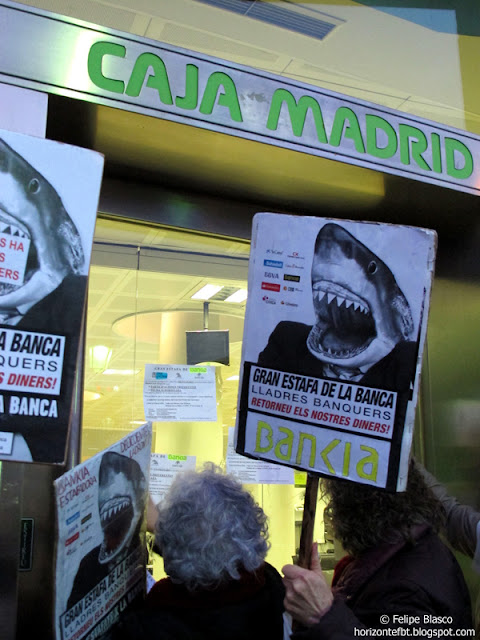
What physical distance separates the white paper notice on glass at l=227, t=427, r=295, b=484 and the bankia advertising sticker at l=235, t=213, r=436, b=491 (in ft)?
2.79

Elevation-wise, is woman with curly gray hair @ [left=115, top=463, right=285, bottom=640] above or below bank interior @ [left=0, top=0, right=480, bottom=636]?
below

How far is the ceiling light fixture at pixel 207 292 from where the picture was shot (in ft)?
7.92

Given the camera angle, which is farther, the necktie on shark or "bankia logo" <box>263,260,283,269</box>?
"bankia logo" <box>263,260,283,269</box>

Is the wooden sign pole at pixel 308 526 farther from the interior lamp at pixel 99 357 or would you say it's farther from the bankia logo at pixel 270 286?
Result: the interior lamp at pixel 99 357

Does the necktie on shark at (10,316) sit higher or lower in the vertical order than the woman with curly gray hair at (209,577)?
higher

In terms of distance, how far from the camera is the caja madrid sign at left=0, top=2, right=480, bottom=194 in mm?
1578

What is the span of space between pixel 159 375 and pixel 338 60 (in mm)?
3145

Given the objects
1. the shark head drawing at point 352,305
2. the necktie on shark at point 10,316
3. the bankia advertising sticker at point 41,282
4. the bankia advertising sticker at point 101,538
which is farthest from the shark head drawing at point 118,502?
the shark head drawing at point 352,305

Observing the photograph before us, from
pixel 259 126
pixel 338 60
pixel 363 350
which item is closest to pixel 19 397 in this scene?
pixel 363 350

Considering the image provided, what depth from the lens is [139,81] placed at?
66.7 inches

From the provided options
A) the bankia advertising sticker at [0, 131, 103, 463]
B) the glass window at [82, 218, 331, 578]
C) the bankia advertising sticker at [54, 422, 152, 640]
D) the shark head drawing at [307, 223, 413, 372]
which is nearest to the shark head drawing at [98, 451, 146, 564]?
the bankia advertising sticker at [54, 422, 152, 640]

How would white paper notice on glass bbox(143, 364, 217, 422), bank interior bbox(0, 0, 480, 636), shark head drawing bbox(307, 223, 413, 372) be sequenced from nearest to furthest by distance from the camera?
shark head drawing bbox(307, 223, 413, 372), bank interior bbox(0, 0, 480, 636), white paper notice on glass bbox(143, 364, 217, 422)

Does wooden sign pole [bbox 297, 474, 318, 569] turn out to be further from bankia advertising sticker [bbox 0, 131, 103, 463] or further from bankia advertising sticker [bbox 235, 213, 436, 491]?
bankia advertising sticker [bbox 0, 131, 103, 463]

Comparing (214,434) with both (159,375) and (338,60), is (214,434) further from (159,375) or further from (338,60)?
(338,60)
